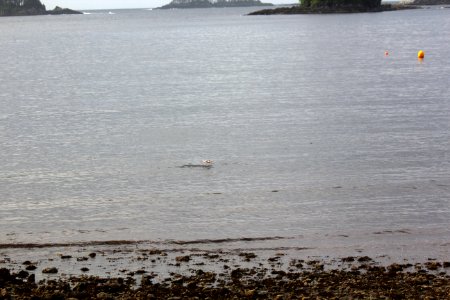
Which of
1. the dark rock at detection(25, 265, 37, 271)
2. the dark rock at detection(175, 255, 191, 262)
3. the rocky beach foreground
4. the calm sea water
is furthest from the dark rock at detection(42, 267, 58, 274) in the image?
the calm sea water

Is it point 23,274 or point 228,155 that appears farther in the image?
point 228,155

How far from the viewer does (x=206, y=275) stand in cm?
1708

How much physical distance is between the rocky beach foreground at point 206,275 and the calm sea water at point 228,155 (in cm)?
178

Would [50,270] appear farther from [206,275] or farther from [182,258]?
[206,275]

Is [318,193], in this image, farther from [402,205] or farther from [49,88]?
[49,88]

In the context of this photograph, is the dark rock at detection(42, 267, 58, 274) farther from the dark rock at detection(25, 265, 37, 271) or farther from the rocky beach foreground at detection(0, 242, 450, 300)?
the dark rock at detection(25, 265, 37, 271)

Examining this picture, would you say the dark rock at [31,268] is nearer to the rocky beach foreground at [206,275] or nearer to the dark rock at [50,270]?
the rocky beach foreground at [206,275]

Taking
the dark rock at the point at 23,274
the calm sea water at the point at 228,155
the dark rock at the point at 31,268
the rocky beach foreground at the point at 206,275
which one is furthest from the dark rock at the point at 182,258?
the dark rock at the point at 23,274

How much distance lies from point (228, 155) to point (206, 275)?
15163 mm

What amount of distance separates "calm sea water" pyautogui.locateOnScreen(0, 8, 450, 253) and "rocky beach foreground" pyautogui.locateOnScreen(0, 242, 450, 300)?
1.78 meters

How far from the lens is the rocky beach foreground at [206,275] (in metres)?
15.7

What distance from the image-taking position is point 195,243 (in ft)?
67.7

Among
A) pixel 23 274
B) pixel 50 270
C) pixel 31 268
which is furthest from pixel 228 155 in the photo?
pixel 23 274

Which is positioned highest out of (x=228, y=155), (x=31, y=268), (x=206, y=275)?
(x=206, y=275)
